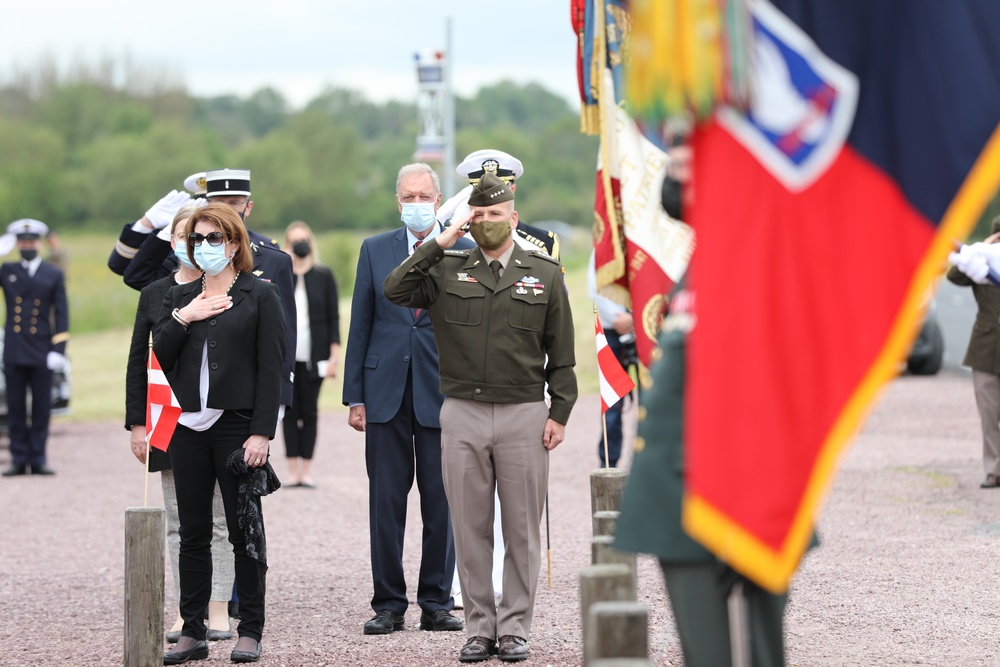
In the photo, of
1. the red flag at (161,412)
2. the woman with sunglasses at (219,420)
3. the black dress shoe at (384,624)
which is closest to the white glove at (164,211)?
the woman with sunglasses at (219,420)

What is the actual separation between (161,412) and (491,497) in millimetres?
1539

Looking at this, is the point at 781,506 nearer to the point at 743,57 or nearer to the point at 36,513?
the point at 743,57

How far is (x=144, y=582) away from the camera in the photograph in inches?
258

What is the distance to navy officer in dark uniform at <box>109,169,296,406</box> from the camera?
8.05 metres

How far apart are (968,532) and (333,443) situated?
9.13 meters

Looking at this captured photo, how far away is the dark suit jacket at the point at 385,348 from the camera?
7.62 metres

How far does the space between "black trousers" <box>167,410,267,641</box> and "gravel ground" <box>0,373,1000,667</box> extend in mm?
244

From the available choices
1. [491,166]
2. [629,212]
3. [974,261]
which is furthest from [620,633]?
[974,261]

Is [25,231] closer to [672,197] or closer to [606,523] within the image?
[606,523]

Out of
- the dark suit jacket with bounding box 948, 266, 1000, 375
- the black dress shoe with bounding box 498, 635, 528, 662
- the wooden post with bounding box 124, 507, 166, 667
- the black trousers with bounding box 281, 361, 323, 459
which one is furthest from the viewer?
the black trousers with bounding box 281, 361, 323, 459

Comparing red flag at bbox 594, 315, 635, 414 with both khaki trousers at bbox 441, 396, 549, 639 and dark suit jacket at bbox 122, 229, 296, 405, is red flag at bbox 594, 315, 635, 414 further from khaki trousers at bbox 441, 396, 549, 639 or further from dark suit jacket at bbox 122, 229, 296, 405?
dark suit jacket at bbox 122, 229, 296, 405

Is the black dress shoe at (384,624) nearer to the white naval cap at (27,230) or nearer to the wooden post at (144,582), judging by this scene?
the wooden post at (144,582)

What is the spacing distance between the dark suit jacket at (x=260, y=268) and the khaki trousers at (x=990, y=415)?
6.59 meters

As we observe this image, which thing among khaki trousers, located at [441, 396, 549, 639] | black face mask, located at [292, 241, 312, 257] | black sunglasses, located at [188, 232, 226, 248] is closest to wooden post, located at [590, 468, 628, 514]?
khaki trousers, located at [441, 396, 549, 639]
